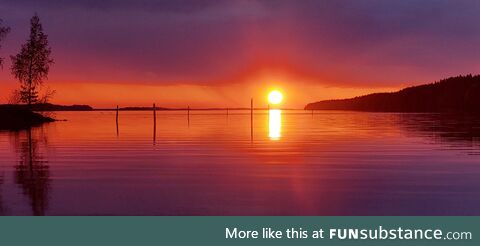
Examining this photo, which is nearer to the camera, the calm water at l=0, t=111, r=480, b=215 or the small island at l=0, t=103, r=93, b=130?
the calm water at l=0, t=111, r=480, b=215

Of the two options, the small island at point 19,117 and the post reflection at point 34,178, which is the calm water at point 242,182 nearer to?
the post reflection at point 34,178

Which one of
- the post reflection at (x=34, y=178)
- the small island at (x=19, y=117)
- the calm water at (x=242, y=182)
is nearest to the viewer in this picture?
the calm water at (x=242, y=182)

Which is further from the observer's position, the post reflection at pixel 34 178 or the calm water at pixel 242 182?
the post reflection at pixel 34 178

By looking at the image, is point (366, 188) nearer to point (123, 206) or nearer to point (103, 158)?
point (123, 206)

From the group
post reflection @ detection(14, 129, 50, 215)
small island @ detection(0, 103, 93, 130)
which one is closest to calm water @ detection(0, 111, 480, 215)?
post reflection @ detection(14, 129, 50, 215)

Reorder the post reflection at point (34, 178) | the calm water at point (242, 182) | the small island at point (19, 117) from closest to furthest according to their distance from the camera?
the calm water at point (242, 182) < the post reflection at point (34, 178) < the small island at point (19, 117)

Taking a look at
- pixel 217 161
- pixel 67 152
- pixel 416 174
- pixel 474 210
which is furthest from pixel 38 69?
pixel 474 210

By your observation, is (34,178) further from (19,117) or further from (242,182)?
(19,117)

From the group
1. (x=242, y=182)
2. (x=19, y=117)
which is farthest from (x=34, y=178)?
(x=19, y=117)

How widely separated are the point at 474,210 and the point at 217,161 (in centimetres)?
1567

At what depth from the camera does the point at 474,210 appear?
1547 cm

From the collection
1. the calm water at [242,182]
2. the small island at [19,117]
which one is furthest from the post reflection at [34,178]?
the small island at [19,117]

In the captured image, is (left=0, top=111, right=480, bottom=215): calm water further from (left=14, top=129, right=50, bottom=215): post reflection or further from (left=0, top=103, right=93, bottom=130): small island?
(left=0, top=103, right=93, bottom=130): small island

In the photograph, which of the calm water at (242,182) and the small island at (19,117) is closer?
the calm water at (242,182)
